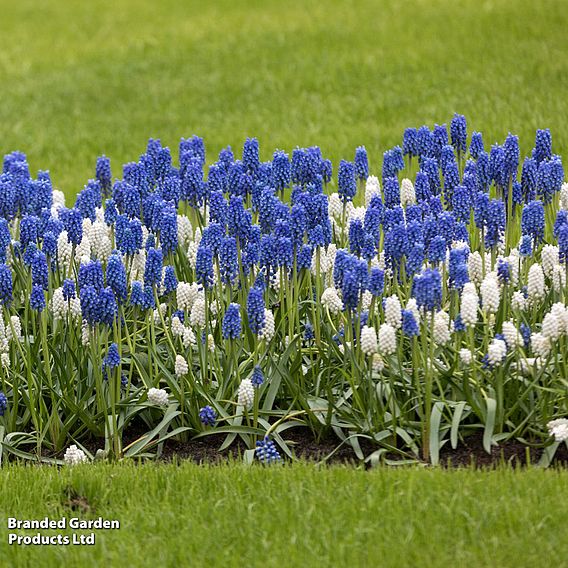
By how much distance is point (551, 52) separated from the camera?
12.8 metres

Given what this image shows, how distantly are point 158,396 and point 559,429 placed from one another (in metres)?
1.95

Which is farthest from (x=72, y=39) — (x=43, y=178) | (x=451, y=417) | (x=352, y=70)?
(x=451, y=417)

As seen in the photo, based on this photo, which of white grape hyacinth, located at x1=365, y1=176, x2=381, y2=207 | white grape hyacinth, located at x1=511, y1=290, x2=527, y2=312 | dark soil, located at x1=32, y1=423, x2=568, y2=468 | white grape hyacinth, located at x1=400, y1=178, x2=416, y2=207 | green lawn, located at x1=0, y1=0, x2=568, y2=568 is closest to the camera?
green lawn, located at x1=0, y1=0, x2=568, y2=568

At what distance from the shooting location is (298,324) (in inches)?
226

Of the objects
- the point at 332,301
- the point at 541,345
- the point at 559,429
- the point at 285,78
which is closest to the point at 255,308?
the point at 332,301

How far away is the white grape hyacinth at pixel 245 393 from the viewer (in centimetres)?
533

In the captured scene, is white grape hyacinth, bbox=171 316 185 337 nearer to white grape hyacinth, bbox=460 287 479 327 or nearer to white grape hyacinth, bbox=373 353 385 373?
white grape hyacinth, bbox=373 353 385 373

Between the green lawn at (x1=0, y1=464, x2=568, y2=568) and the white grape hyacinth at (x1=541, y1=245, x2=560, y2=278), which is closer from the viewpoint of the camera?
the green lawn at (x1=0, y1=464, x2=568, y2=568)

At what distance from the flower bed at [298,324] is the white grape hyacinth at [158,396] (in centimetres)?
1

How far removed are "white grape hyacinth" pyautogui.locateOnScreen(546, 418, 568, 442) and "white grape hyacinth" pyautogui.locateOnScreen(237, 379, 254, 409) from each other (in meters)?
1.40

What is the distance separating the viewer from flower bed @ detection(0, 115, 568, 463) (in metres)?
5.32

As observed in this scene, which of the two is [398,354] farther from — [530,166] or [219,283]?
[530,166]

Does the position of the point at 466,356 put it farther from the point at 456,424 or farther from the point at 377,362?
the point at 377,362

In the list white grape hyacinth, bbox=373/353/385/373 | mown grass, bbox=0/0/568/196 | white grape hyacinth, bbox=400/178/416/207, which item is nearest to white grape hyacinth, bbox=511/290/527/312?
white grape hyacinth, bbox=373/353/385/373
